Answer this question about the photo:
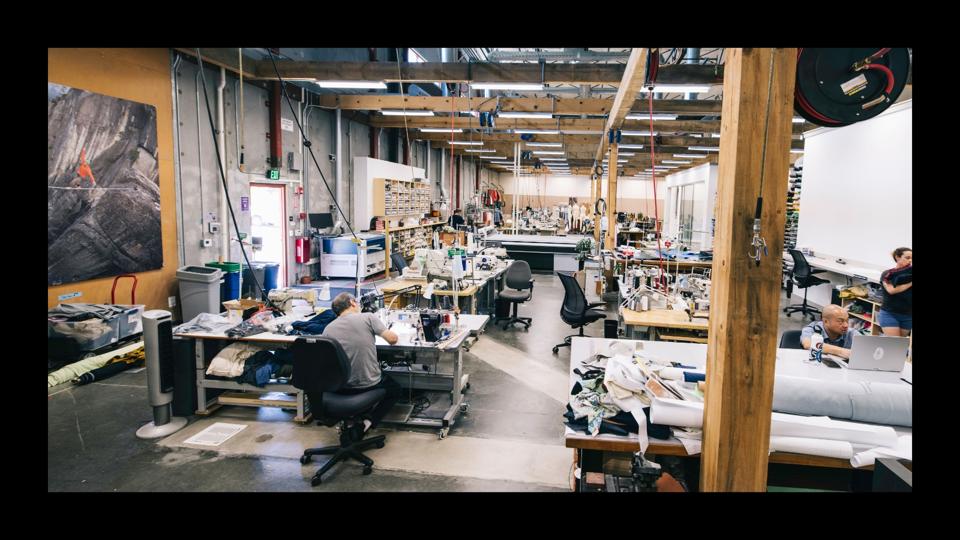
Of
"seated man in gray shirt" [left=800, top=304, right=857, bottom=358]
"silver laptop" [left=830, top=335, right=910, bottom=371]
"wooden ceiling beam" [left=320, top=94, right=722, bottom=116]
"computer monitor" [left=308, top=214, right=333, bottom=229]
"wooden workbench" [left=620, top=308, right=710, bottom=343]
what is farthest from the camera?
"computer monitor" [left=308, top=214, right=333, bottom=229]

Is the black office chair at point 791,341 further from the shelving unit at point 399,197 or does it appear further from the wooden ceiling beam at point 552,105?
the shelving unit at point 399,197

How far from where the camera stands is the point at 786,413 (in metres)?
2.56

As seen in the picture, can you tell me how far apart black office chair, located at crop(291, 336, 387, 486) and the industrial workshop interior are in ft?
0.05

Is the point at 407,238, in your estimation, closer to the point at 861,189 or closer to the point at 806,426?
the point at 861,189

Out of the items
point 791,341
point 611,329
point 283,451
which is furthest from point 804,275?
point 283,451

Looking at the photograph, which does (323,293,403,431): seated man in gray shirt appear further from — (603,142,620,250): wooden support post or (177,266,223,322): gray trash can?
(603,142,620,250): wooden support post

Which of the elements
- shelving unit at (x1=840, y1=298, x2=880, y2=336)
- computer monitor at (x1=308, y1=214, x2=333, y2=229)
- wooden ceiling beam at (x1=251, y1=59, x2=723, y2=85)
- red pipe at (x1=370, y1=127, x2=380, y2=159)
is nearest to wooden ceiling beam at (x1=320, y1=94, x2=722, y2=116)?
wooden ceiling beam at (x1=251, y1=59, x2=723, y2=85)

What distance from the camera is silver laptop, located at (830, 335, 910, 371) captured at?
3137 millimetres

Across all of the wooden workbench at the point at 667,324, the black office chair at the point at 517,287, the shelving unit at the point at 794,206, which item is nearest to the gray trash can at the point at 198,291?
the black office chair at the point at 517,287

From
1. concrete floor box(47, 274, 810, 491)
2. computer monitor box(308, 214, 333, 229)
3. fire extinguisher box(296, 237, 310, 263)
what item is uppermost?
computer monitor box(308, 214, 333, 229)

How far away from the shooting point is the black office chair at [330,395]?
3.43 meters

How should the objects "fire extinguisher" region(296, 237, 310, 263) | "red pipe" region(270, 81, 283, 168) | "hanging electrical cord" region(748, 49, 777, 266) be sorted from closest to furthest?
"hanging electrical cord" region(748, 49, 777, 266) < "red pipe" region(270, 81, 283, 168) < "fire extinguisher" region(296, 237, 310, 263)
